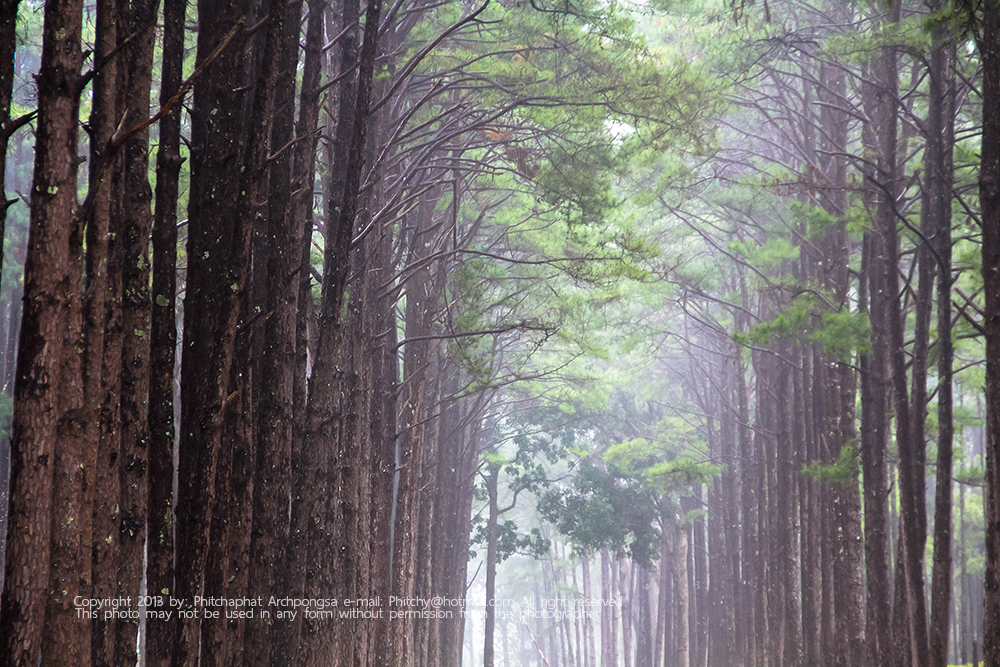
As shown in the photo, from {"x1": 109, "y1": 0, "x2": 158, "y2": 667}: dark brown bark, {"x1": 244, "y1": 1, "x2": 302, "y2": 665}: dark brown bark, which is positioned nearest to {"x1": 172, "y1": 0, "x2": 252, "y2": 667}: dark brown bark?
{"x1": 109, "y1": 0, "x2": 158, "y2": 667}: dark brown bark

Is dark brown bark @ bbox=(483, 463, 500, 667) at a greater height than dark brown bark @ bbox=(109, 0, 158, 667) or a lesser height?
lesser

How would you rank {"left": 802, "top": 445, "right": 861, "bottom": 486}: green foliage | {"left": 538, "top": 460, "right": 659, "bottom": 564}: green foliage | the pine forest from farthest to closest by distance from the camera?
{"left": 538, "top": 460, "right": 659, "bottom": 564}: green foliage, {"left": 802, "top": 445, "right": 861, "bottom": 486}: green foliage, the pine forest

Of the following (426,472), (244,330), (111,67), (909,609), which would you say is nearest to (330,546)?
(244,330)

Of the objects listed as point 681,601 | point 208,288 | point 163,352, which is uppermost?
point 208,288

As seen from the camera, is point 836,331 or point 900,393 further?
point 836,331

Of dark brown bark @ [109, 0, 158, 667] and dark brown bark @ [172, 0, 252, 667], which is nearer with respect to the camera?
dark brown bark @ [109, 0, 158, 667]

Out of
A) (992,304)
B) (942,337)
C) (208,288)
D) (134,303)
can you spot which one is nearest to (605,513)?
(942,337)

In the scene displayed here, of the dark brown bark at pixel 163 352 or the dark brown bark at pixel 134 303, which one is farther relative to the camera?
the dark brown bark at pixel 163 352

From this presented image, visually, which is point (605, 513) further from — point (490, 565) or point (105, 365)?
point (105, 365)

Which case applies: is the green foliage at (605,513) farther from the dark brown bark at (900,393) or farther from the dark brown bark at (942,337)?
the dark brown bark at (942,337)

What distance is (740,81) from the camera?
46.1 feet

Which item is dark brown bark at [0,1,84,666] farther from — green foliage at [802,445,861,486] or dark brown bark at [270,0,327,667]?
green foliage at [802,445,861,486]

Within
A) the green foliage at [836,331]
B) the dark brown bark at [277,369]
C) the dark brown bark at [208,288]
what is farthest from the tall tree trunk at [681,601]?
the dark brown bark at [208,288]

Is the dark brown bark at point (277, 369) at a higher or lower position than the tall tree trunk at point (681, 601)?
higher
